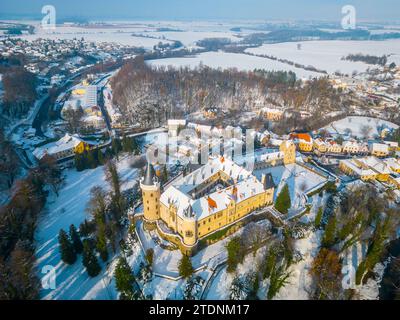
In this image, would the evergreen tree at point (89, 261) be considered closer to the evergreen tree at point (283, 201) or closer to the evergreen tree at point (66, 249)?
the evergreen tree at point (66, 249)

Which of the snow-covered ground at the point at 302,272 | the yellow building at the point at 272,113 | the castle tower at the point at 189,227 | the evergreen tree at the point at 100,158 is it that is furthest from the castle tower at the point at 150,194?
the yellow building at the point at 272,113

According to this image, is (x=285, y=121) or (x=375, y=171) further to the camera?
(x=285, y=121)

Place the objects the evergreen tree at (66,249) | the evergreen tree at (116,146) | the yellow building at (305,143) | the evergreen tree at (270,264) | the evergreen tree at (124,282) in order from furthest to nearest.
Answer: the yellow building at (305,143)
the evergreen tree at (116,146)
the evergreen tree at (66,249)
the evergreen tree at (270,264)
the evergreen tree at (124,282)

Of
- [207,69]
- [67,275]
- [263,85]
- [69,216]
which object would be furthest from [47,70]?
[67,275]

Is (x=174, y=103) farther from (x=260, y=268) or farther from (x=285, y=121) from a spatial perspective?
(x=260, y=268)

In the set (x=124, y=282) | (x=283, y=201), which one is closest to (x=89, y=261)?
(x=124, y=282)

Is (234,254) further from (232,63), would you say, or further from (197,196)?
(232,63)
